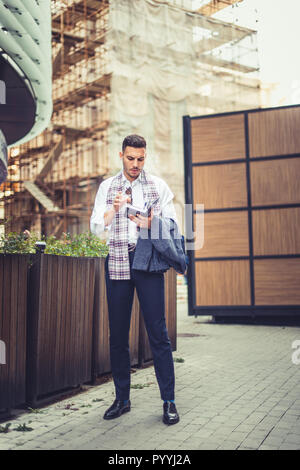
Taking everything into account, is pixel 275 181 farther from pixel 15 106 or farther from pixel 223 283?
pixel 15 106

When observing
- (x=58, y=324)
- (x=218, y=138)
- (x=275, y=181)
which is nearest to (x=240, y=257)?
(x=275, y=181)

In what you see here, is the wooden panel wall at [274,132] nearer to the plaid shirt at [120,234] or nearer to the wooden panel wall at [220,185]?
the wooden panel wall at [220,185]

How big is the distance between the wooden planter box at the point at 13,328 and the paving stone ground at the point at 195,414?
192 millimetres

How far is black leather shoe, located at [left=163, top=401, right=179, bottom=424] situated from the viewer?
150 inches

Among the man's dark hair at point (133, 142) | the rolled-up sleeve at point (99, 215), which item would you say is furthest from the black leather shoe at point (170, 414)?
the man's dark hair at point (133, 142)

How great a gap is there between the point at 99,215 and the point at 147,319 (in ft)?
2.62

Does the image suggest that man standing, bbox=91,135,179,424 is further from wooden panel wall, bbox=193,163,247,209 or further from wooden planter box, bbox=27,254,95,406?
wooden panel wall, bbox=193,163,247,209

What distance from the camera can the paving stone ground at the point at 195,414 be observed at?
3416 mm

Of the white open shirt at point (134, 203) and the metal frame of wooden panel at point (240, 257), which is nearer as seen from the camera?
the white open shirt at point (134, 203)

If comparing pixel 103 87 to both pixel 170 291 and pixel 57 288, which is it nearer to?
pixel 170 291

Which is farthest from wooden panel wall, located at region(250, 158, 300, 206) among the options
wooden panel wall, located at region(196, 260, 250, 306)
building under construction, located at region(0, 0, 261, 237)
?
building under construction, located at region(0, 0, 261, 237)

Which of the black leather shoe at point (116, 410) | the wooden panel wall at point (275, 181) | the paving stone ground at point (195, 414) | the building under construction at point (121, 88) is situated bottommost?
the paving stone ground at point (195, 414)
